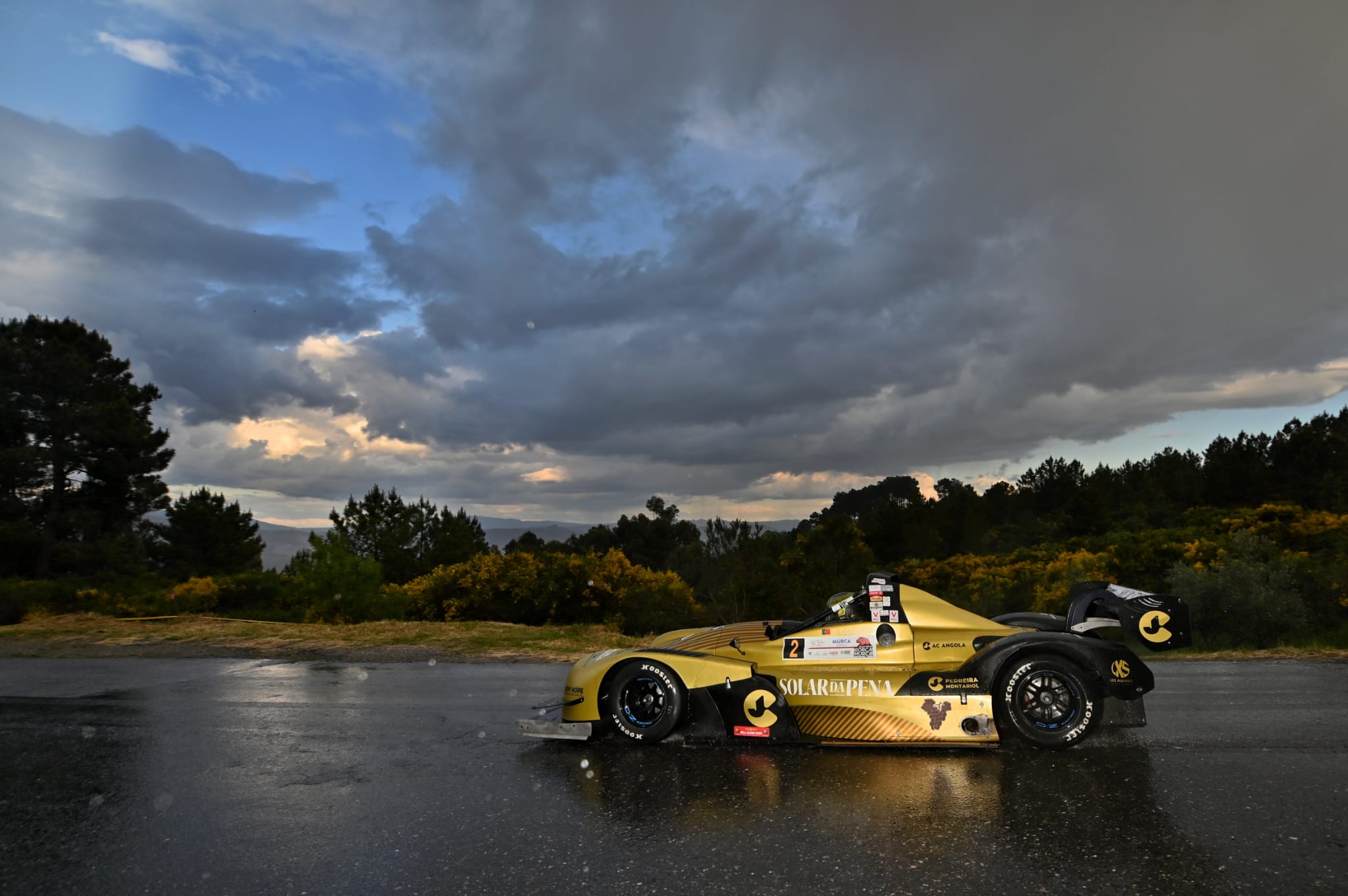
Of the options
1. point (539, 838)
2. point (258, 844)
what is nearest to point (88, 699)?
point (258, 844)

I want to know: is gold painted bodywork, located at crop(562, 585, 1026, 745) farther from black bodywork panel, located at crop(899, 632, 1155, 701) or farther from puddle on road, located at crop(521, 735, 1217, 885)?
puddle on road, located at crop(521, 735, 1217, 885)

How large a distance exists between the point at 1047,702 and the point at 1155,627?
119 cm

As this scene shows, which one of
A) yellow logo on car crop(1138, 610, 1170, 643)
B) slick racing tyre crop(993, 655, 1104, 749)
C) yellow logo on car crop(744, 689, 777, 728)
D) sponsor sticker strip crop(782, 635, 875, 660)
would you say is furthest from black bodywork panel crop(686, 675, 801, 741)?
yellow logo on car crop(1138, 610, 1170, 643)

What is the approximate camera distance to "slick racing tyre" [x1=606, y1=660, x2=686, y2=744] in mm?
6773

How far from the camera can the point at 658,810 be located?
16.5ft

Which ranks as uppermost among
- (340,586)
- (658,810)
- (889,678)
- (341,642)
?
(340,586)

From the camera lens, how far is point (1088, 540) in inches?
1373

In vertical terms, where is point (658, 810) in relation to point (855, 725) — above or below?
below

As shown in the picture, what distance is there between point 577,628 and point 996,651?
13058mm

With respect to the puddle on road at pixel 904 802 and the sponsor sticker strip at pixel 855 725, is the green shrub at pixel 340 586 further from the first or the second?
the sponsor sticker strip at pixel 855 725

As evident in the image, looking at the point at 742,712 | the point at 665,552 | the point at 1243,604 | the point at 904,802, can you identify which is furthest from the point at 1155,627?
the point at 665,552

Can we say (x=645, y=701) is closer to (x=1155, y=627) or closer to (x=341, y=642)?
(x=1155, y=627)

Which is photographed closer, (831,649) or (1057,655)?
(1057,655)

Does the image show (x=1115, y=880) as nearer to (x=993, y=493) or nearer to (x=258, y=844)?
(x=258, y=844)
